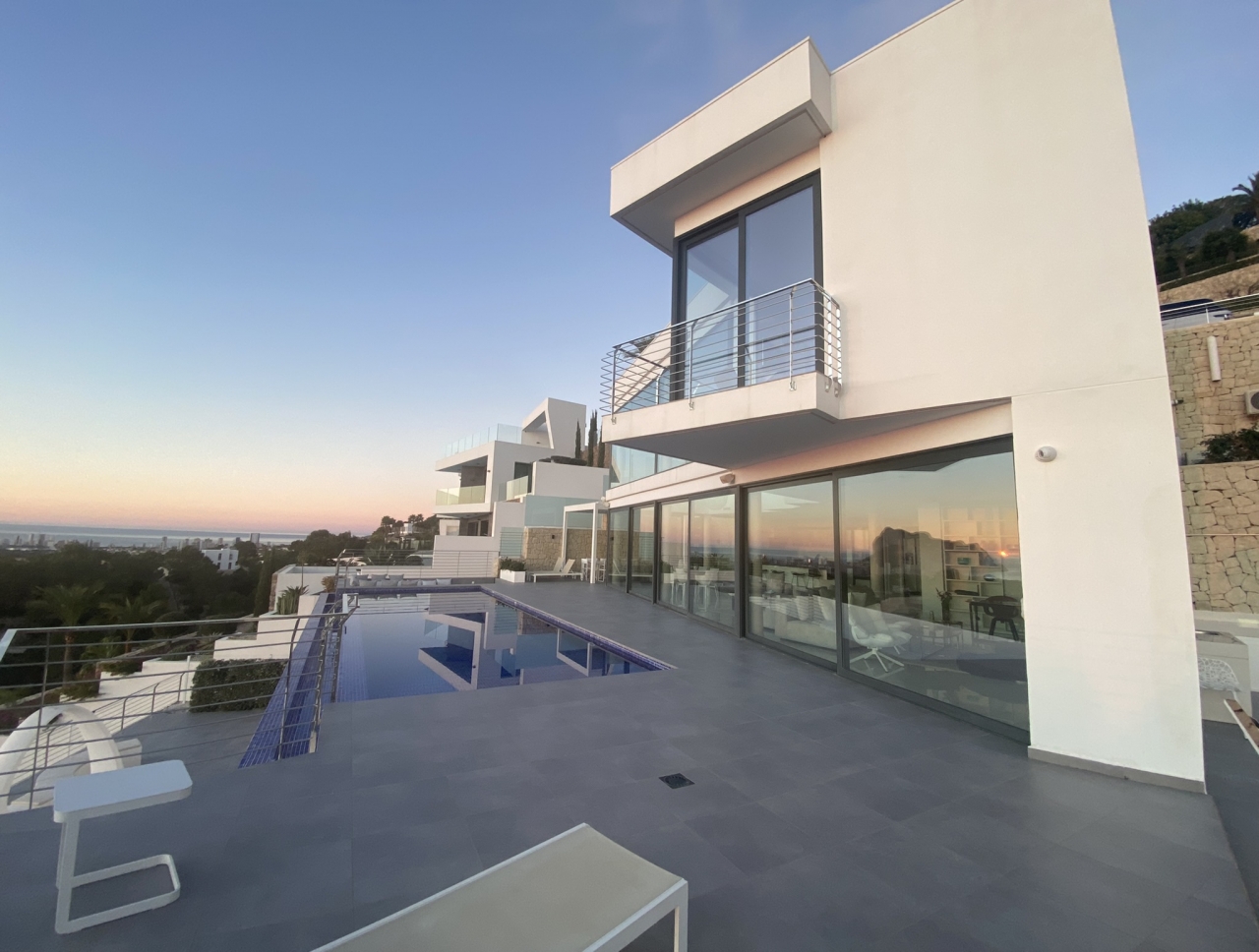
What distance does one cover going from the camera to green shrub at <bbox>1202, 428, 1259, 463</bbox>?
9703 millimetres

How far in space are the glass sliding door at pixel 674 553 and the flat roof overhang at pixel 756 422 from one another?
11.8 ft

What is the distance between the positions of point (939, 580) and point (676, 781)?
10.8ft

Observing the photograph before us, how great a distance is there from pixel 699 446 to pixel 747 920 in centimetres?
530

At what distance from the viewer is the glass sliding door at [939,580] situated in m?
4.48

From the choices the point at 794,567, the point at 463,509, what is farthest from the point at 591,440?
the point at 794,567

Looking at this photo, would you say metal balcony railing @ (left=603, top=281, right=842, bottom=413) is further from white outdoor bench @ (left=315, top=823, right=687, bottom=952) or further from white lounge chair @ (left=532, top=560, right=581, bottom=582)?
white lounge chair @ (left=532, top=560, right=581, bottom=582)

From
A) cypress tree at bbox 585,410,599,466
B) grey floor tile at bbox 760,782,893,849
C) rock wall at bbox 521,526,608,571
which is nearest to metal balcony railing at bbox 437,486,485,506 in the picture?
cypress tree at bbox 585,410,599,466

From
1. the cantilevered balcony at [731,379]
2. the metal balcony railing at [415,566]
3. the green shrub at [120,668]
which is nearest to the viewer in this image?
the cantilevered balcony at [731,379]

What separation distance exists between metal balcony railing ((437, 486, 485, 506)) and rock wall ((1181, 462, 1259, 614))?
88.7ft

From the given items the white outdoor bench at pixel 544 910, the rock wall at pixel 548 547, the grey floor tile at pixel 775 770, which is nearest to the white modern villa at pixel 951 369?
the grey floor tile at pixel 775 770

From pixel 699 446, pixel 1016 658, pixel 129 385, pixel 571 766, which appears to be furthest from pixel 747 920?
pixel 129 385

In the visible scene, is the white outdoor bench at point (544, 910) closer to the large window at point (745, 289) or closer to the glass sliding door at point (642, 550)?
the large window at point (745, 289)

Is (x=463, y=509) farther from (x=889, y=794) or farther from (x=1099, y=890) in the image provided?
(x=1099, y=890)

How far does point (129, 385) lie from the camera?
51.2ft
